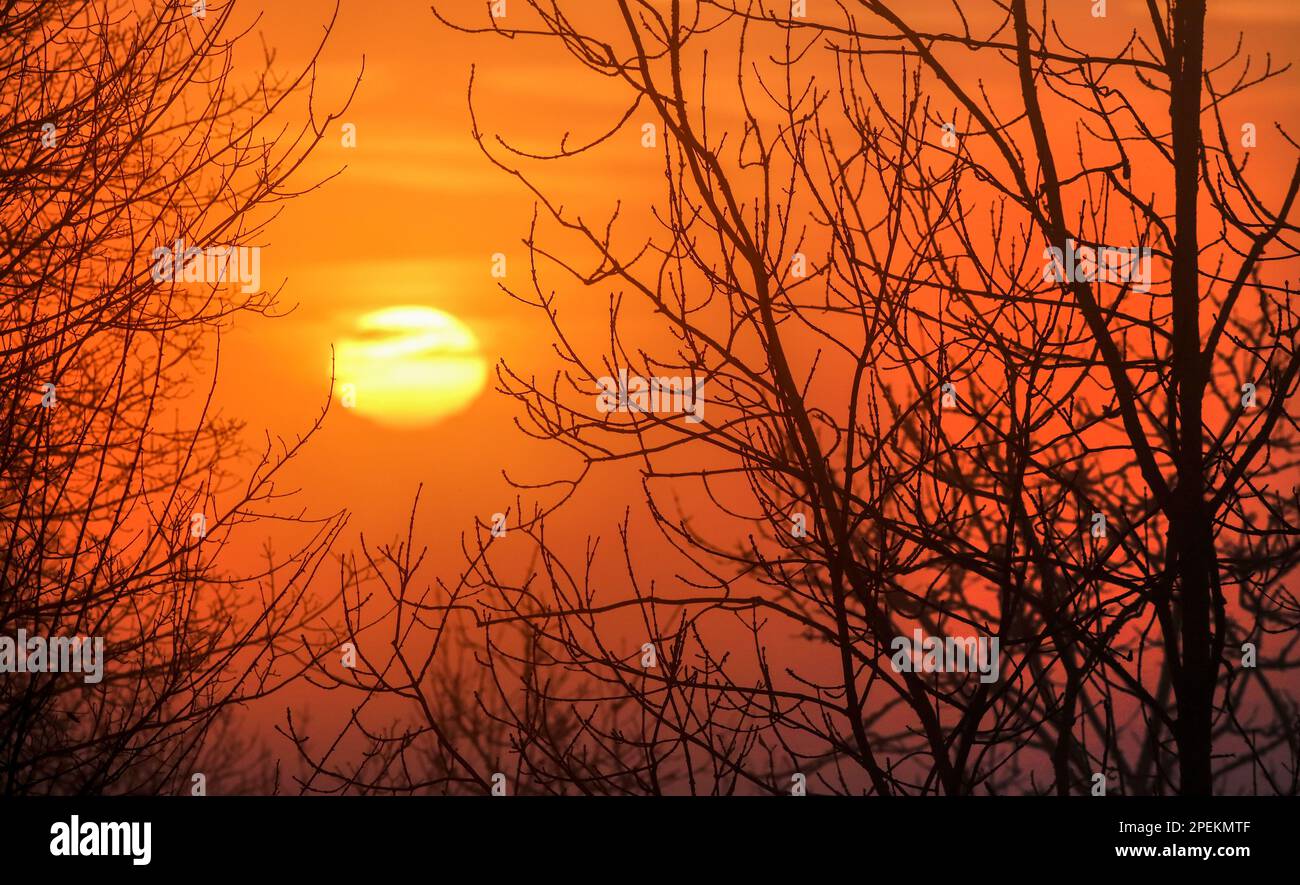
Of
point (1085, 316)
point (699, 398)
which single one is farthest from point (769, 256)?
point (1085, 316)

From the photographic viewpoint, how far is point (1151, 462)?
3744mm

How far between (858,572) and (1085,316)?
1.14 m

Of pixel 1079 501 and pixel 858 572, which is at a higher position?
pixel 1079 501
